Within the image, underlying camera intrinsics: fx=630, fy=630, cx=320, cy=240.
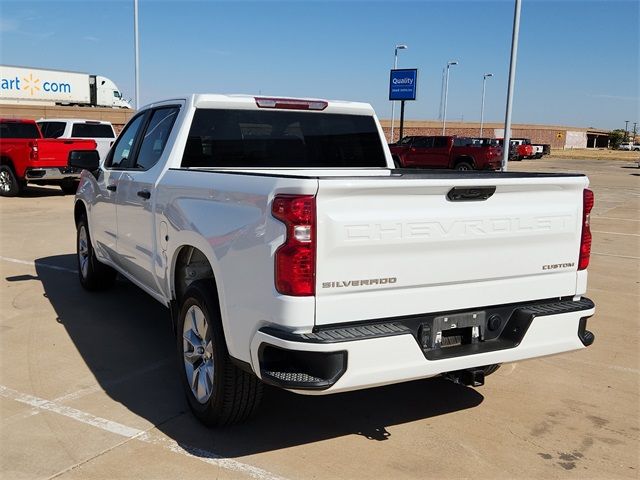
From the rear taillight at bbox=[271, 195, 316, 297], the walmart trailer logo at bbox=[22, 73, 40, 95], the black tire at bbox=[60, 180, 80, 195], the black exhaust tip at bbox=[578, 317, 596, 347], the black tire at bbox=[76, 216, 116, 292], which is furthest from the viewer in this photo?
the walmart trailer logo at bbox=[22, 73, 40, 95]

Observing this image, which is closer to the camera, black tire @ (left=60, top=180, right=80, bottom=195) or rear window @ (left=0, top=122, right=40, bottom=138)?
rear window @ (left=0, top=122, right=40, bottom=138)

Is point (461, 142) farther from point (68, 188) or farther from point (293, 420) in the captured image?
point (293, 420)

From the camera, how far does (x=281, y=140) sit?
4.95 meters

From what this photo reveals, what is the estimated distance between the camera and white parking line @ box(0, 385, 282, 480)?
3.32 m

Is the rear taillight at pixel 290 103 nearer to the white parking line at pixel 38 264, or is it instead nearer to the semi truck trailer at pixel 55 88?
the white parking line at pixel 38 264

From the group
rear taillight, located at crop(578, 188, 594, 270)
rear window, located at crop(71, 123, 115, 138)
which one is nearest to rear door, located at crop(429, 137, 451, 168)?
rear window, located at crop(71, 123, 115, 138)

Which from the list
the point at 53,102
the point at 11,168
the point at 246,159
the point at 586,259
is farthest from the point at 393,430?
the point at 53,102

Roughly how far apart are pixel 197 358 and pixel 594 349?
11.6 feet

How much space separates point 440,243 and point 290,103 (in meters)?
2.21

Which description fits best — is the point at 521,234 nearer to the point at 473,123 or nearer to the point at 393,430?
the point at 393,430

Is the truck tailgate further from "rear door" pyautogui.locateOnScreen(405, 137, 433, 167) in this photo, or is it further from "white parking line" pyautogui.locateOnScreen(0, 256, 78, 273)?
"rear door" pyautogui.locateOnScreen(405, 137, 433, 167)

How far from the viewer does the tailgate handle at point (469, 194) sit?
325 centimetres

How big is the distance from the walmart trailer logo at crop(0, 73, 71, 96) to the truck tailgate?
4684cm

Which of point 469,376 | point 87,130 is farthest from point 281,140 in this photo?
point 87,130
